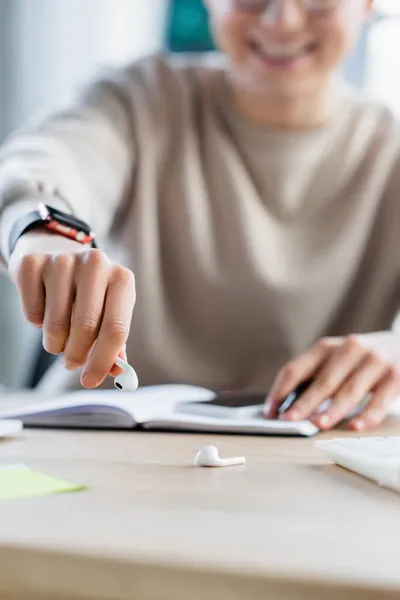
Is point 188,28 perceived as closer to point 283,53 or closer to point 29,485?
point 283,53

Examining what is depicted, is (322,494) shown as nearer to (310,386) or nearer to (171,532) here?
(171,532)

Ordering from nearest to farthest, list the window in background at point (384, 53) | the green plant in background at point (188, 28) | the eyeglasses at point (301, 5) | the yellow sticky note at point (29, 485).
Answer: the yellow sticky note at point (29, 485) < the eyeglasses at point (301, 5) < the window in background at point (384, 53) < the green plant in background at point (188, 28)

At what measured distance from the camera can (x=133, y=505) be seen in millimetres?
458

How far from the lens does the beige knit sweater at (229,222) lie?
51.9 inches

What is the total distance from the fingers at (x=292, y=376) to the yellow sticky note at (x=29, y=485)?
1.17 feet

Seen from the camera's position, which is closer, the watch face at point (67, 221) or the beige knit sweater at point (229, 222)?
the watch face at point (67, 221)

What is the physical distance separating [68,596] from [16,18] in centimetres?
210

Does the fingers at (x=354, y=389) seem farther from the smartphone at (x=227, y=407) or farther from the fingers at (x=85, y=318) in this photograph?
the fingers at (x=85, y=318)

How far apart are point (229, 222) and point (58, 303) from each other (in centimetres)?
78

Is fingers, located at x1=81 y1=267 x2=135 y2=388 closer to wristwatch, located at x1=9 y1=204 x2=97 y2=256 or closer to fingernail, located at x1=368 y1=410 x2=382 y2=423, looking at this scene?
wristwatch, located at x1=9 y1=204 x2=97 y2=256

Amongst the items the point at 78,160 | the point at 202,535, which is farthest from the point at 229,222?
the point at 202,535

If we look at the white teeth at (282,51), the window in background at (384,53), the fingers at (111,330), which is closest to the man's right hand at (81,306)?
the fingers at (111,330)

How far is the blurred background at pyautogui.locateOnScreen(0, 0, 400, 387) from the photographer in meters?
2.18

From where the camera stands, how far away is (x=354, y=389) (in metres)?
0.85
